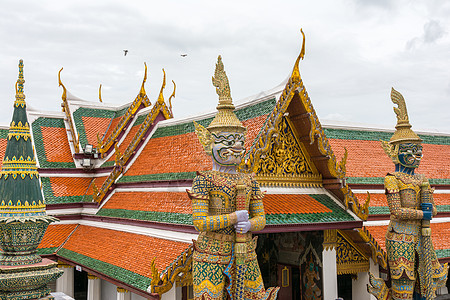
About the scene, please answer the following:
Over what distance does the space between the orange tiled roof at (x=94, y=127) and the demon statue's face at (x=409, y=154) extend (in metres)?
9.68

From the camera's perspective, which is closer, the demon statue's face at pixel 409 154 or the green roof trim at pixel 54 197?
the demon statue's face at pixel 409 154

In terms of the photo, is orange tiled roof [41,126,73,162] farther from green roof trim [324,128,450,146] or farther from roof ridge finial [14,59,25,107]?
green roof trim [324,128,450,146]

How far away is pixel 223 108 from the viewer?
640 centimetres

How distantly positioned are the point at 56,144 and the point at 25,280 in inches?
360

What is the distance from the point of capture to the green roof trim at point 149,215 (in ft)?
27.0

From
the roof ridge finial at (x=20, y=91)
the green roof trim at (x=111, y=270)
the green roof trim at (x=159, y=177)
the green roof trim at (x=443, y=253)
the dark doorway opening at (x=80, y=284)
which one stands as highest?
the roof ridge finial at (x=20, y=91)

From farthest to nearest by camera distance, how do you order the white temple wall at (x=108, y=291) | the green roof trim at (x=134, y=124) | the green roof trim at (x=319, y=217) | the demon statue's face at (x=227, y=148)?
the green roof trim at (x=134, y=124) < the white temple wall at (x=108, y=291) < the green roof trim at (x=319, y=217) < the demon statue's face at (x=227, y=148)

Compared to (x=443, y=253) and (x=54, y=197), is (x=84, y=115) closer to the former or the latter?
(x=54, y=197)

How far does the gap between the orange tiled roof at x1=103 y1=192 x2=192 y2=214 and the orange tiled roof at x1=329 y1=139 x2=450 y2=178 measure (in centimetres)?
469

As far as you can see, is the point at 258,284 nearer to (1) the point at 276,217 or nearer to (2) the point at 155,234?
(1) the point at 276,217

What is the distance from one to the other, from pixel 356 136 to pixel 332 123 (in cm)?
82

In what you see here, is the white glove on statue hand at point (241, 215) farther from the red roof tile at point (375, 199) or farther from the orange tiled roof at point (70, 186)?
the orange tiled roof at point (70, 186)

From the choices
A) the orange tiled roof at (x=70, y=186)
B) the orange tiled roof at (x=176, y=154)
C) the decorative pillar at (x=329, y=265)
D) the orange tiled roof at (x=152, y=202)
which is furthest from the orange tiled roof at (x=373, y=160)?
the orange tiled roof at (x=70, y=186)

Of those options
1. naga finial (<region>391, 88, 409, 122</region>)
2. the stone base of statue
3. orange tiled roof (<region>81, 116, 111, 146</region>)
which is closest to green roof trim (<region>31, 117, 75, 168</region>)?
orange tiled roof (<region>81, 116, 111, 146</region>)
